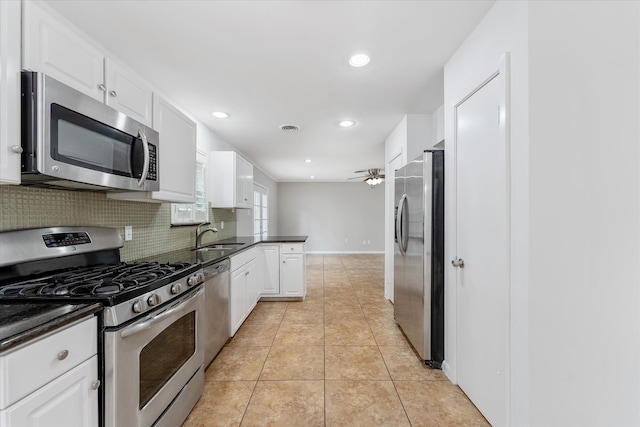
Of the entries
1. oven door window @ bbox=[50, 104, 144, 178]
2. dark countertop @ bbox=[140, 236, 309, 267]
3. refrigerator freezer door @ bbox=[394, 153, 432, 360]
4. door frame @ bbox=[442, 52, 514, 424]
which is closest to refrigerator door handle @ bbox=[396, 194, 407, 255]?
refrigerator freezer door @ bbox=[394, 153, 432, 360]

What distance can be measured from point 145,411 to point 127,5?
2.15 meters

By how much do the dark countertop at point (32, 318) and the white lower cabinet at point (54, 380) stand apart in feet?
0.10

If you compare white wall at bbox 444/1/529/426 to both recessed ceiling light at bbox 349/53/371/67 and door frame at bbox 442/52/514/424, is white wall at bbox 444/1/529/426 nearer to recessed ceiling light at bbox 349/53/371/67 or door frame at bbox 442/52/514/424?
door frame at bbox 442/52/514/424

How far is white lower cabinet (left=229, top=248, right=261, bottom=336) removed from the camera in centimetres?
276

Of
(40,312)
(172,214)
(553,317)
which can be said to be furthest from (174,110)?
(553,317)

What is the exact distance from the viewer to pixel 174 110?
227 centimetres

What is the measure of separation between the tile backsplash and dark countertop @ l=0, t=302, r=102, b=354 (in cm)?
63

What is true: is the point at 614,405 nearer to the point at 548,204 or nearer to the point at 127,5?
the point at 548,204

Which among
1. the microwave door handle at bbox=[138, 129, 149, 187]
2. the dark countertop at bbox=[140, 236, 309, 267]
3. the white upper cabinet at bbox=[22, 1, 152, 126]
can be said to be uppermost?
the white upper cabinet at bbox=[22, 1, 152, 126]

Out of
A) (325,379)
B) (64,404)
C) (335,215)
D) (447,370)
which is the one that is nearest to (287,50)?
(64,404)

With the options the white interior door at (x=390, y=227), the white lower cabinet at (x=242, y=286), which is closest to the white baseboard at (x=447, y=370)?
the white interior door at (x=390, y=227)

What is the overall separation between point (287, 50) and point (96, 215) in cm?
178

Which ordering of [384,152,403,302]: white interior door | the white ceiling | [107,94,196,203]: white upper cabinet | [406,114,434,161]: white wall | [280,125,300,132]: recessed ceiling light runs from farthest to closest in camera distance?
[384,152,403,302]: white interior door < [280,125,300,132]: recessed ceiling light < [406,114,434,161]: white wall < [107,94,196,203]: white upper cabinet < the white ceiling

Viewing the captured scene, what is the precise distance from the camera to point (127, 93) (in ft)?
5.69
